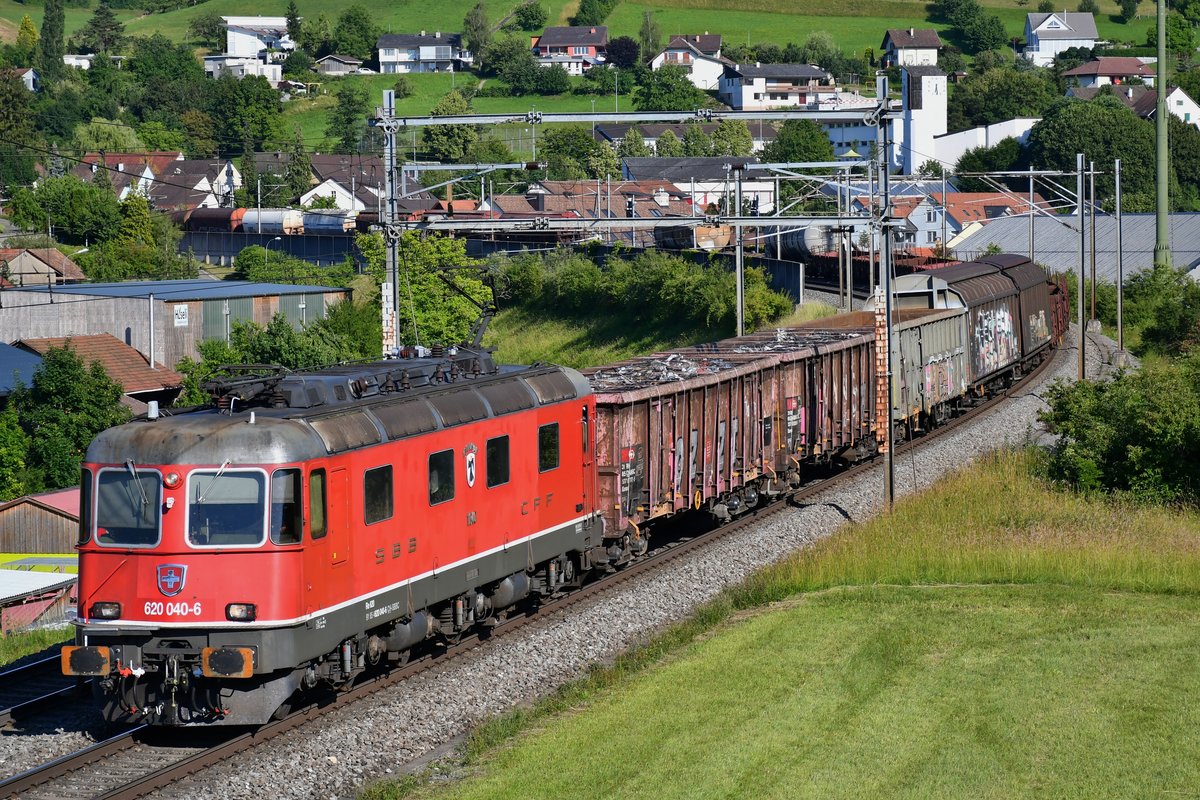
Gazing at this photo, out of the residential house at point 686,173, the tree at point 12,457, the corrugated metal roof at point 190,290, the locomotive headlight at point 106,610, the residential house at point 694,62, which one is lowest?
the tree at point 12,457

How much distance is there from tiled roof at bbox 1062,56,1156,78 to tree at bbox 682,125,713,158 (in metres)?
55.6

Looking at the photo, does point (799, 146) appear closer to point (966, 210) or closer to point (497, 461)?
point (966, 210)

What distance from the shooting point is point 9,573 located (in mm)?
34531

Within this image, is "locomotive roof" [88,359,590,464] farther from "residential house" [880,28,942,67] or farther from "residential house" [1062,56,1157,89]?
"residential house" [880,28,942,67]

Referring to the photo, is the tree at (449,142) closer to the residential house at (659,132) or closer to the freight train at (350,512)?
the residential house at (659,132)

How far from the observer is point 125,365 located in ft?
198

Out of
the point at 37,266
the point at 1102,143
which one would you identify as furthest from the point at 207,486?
the point at 1102,143

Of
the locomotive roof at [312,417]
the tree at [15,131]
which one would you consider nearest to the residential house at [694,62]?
the tree at [15,131]

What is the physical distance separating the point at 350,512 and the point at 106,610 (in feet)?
8.64

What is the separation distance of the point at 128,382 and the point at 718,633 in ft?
145

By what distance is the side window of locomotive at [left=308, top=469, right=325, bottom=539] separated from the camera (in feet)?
49.4

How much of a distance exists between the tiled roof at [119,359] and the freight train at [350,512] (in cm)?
3796

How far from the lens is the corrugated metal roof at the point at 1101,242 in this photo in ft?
249

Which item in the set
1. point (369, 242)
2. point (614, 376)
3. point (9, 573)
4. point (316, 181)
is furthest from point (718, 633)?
point (316, 181)
